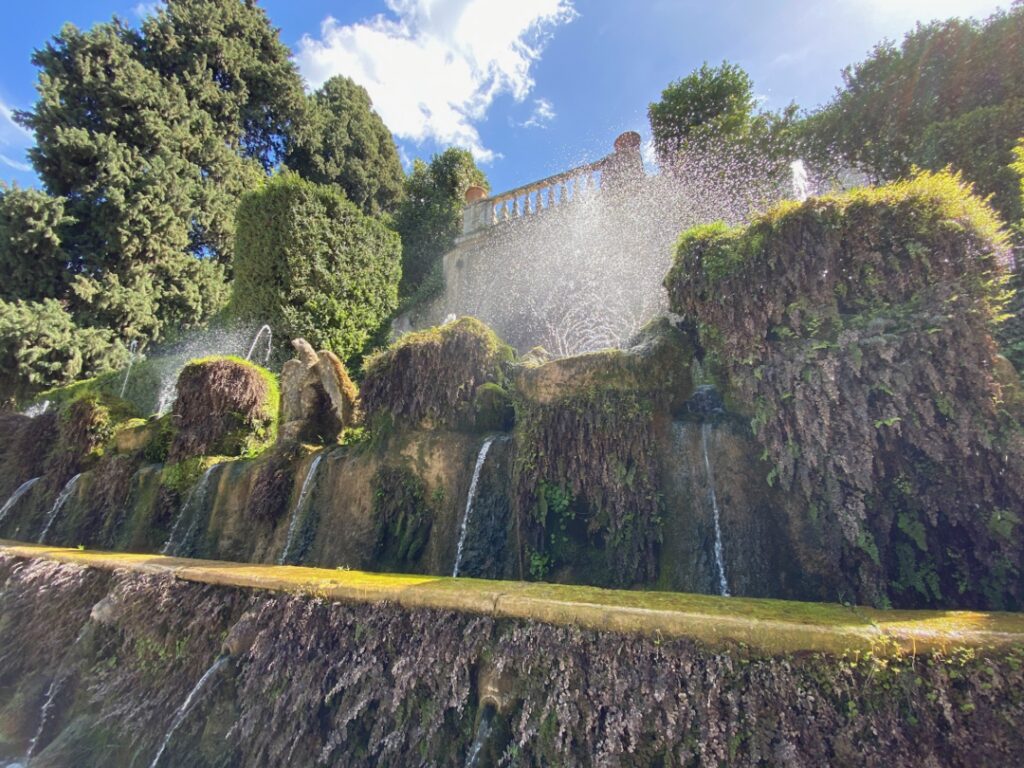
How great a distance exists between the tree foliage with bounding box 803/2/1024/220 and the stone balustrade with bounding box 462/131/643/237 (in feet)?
14.9

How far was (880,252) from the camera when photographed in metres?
4.21

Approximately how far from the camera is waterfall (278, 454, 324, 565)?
6457 mm

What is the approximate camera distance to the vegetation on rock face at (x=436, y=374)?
6.64m

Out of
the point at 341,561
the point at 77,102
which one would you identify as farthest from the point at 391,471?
the point at 77,102

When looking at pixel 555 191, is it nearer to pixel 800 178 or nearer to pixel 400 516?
pixel 800 178

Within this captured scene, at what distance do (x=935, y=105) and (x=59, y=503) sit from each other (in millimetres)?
19869

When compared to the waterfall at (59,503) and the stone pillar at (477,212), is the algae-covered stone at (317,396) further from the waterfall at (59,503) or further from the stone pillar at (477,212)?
the stone pillar at (477,212)

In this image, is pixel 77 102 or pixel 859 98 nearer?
pixel 859 98

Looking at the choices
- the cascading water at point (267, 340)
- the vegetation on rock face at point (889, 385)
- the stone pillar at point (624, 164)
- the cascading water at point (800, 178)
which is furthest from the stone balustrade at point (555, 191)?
the vegetation on rock face at point (889, 385)

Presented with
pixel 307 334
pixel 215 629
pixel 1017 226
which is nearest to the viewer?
pixel 215 629

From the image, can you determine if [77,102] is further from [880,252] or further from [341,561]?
[880,252]

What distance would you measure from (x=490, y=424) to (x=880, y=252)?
4.41m

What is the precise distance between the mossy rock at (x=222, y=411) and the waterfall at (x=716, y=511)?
24.5 feet

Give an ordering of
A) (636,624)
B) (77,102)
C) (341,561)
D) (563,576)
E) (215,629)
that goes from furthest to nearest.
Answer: (77,102), (341,561), (563,576), (215,629), (636,624)
